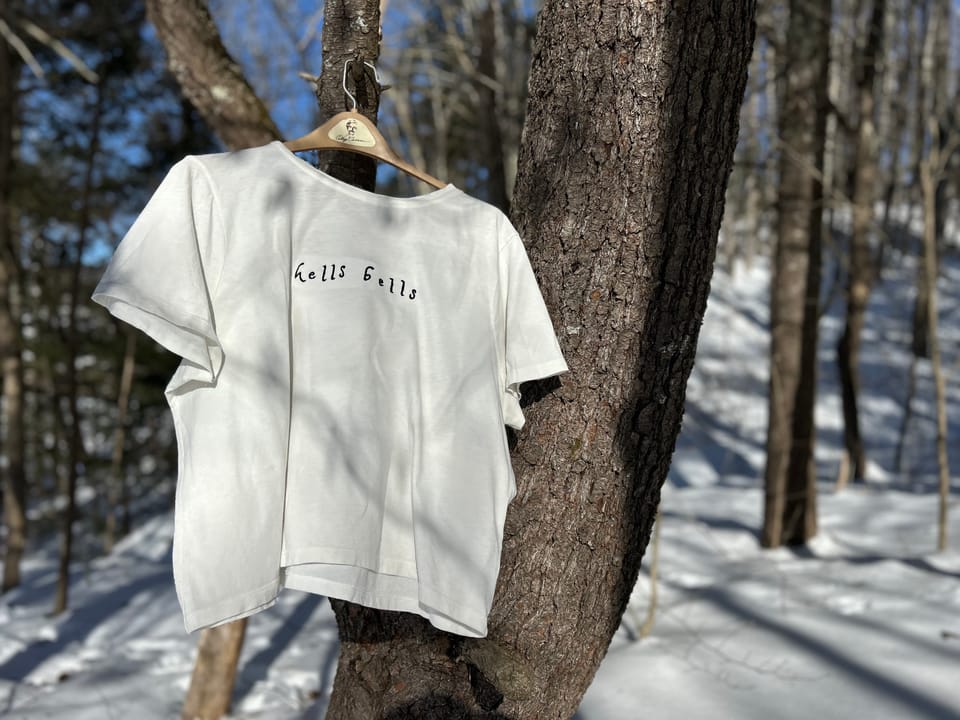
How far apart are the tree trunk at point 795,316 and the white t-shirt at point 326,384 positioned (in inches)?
201

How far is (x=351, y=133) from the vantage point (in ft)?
5.62

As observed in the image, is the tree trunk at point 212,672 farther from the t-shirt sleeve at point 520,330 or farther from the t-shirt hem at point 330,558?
the t-shirt sleeve at point 520,330

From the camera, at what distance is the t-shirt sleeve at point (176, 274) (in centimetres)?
139

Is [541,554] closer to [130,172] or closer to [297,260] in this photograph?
[297,260]

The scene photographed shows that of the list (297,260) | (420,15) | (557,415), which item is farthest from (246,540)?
(420,15)

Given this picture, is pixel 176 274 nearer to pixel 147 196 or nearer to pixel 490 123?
pixel 490 123

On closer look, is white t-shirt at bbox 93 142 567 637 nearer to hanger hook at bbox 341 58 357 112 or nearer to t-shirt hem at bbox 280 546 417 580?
t-shirt hem at bbox 280 546 417 580

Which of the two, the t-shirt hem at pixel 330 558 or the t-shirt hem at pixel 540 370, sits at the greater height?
the t-shirt hem at pixel 540 370

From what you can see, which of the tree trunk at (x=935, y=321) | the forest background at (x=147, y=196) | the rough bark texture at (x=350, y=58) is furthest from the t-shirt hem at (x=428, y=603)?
the tree trunk at (x=935, y=321)

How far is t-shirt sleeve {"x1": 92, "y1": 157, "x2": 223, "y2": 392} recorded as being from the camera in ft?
4.57

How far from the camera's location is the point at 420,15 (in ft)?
45.4

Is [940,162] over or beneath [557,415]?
over

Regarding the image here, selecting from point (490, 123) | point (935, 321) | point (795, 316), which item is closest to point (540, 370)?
point (490, 123)

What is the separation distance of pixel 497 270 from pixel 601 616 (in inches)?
29.8
